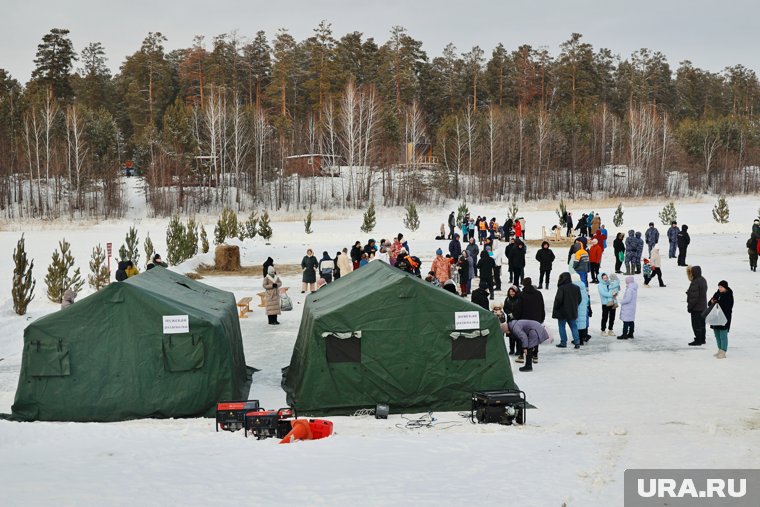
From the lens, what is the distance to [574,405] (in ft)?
33.5

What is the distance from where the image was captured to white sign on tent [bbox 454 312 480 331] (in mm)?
10102

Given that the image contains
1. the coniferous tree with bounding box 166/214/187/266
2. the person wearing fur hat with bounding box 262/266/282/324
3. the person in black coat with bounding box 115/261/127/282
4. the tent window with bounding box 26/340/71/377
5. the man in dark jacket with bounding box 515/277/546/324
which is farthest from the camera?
the coniferous tree with bounding box 166/214/187/266

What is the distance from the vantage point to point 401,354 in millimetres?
10141

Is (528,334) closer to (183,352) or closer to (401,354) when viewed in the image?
→ (401,354)

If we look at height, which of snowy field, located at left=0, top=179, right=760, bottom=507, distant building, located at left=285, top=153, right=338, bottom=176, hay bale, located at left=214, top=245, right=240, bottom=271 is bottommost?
snowy field, located at left=0, top=179, right=760, bottom=507

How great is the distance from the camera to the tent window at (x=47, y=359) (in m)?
9.71

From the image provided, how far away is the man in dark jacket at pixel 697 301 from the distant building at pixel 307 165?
51.4 m

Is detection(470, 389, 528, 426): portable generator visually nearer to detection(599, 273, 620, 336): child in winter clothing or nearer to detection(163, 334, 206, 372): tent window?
detection(163, 334, 206, 372): tent window

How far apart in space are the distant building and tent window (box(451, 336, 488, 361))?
54.2 meters

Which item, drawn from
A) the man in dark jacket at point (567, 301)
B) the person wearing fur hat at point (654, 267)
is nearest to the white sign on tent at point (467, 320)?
the man in dark jacket at point (567, 301)

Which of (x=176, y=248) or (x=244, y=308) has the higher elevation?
(x=176, y=248)

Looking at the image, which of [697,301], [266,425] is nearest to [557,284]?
[697,301]

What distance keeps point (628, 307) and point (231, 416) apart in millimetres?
8235

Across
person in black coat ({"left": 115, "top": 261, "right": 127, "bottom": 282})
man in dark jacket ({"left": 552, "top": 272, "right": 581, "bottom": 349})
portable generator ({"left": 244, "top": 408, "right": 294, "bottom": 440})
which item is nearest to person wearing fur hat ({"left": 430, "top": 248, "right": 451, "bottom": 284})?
man in dark jacket ({"left": 552, "top": 272, "right": 581, "bottom": 349})
